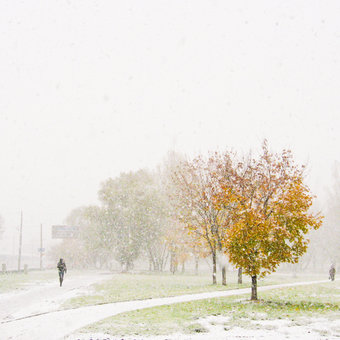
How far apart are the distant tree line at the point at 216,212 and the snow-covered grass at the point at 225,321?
7.11 ft

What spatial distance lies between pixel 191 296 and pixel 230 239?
5.19 metres

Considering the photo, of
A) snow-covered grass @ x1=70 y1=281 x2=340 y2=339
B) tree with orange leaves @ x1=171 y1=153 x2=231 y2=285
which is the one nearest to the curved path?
snow-covered grass @ x1=70 y1=281 x2=340 y2=339

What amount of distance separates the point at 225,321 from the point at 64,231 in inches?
2651

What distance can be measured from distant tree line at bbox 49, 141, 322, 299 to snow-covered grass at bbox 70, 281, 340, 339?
2166mm

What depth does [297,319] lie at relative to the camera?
44.1ft

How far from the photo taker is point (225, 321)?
13289 mm

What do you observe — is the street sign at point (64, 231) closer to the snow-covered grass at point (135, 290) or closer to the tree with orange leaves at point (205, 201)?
the tree with orange leaves at point (205, 201)

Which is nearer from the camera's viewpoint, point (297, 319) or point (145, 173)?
point (297, 319)

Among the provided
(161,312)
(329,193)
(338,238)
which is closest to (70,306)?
(161,312)

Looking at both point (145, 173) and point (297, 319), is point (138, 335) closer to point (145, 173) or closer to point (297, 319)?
point (297, 319)

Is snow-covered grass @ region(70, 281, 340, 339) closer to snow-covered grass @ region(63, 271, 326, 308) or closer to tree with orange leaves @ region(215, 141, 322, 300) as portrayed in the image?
tree with orange leaves @ region(215, 141, 322, 300)

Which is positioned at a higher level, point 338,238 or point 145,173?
point 145,173

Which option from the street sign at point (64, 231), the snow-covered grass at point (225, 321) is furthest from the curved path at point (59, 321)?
the street sign at point (64, 231)

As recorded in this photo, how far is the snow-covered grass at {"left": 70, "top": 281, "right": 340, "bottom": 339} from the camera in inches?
452
